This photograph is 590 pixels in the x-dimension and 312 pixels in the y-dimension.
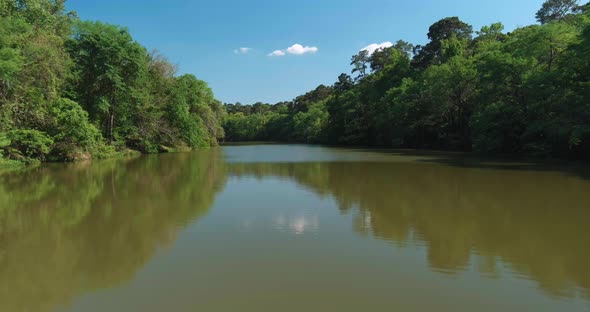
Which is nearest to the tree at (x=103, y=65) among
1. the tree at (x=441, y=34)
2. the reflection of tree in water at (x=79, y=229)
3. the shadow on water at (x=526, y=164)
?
the reflection of tree in water at (x=79, y=229)

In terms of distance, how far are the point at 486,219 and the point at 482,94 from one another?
26361 millimetres

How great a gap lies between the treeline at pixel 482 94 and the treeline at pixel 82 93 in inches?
980

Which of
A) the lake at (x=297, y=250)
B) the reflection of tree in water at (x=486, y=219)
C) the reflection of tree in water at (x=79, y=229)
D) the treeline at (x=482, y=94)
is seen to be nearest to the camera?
the lake at (x=297, y=250)

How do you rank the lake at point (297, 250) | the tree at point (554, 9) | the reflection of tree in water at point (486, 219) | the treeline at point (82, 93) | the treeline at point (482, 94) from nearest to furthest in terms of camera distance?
the lake at point (297, 250) < the reflection of tree in water at point (486, 219) < the treeline at point (82, 93) < the treeline at point (482, 94) < the tree at point (554, 9)

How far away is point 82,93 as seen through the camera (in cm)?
3038

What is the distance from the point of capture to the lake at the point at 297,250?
4.52 m

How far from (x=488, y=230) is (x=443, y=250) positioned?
1.85m

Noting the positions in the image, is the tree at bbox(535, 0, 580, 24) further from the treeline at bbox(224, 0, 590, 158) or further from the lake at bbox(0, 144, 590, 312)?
the lake at bbox(0, 144, 590, 312)

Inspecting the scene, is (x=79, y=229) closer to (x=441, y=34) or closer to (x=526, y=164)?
(x=526, y=164)

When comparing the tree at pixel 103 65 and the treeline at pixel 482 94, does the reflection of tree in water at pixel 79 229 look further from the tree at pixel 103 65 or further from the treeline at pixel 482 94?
the treeline at pixel 482 94

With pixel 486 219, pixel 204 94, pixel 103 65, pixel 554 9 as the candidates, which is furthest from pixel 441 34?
pixel 486 219

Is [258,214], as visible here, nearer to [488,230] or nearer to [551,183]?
[488,230]

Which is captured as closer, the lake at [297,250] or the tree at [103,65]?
the lake at [297,250]

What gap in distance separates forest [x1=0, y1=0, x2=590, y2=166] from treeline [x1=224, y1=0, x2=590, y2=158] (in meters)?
0.10
